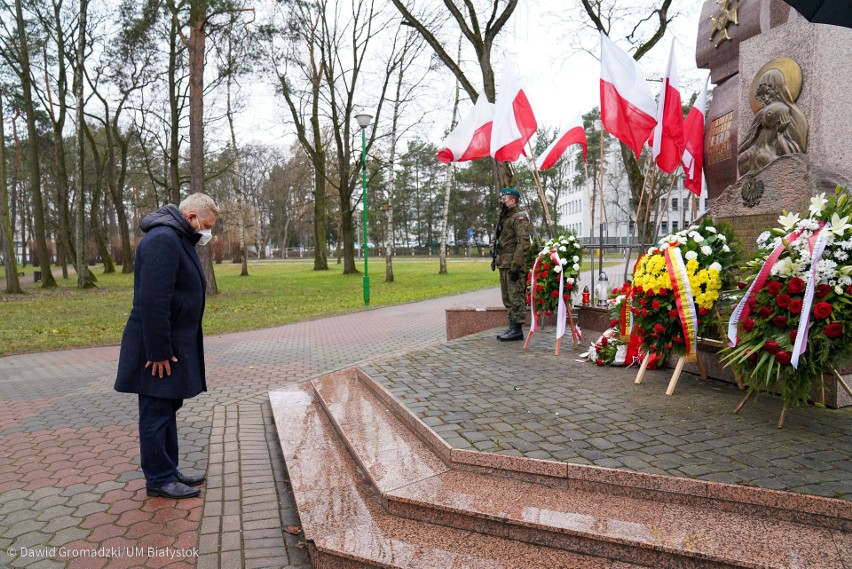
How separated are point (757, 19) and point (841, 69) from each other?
1.22m

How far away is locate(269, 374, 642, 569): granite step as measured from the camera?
291cm

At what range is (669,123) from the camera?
742cm

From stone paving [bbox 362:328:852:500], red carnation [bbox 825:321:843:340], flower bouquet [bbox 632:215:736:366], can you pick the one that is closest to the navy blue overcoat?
stone paving [bbox 362:328:852:500]

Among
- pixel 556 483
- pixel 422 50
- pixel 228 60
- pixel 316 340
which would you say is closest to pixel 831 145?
pixel 556 483

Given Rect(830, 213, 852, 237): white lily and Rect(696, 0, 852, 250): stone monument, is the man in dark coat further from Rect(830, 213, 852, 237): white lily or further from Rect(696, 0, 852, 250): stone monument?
Rect(696, 0, 852, 250): stone monument

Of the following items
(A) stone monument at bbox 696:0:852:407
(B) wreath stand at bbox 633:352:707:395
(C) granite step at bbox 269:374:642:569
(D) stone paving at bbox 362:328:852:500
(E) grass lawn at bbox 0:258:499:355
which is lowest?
(E) grass lawn at bbox 0:258:499:355

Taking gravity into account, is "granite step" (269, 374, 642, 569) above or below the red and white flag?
below

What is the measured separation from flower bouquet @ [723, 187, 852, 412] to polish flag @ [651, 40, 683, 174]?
354 centimetres

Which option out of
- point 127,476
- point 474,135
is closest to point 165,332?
point 127,476

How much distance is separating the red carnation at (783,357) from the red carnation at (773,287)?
430 millimetres

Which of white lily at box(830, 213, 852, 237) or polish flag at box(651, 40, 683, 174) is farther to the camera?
polish flag at box(651, 40, 683, 174)

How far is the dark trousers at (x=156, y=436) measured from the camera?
373 cm

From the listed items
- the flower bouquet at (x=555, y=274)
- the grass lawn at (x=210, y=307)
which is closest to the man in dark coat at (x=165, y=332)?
the flower bouquet at (x=555, y=274)

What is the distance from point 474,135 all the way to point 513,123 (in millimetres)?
1512
